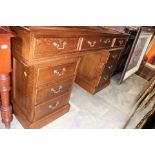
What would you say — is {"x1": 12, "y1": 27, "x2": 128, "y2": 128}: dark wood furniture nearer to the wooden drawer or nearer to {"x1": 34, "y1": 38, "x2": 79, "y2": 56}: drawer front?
{"x1": 34, "y1": 38, "x2": 79, "y2": 56}: drawer front

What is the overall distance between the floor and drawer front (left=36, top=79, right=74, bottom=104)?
1.10ft

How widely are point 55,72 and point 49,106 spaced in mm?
377

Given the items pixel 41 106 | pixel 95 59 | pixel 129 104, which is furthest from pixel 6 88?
Answer: pixel 129 104

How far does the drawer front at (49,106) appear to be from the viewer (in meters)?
1.39

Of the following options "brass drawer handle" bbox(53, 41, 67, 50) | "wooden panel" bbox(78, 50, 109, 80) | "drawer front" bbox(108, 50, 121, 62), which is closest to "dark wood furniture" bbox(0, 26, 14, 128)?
"brass drawer handle" bbox(53, 41, 67, 50)

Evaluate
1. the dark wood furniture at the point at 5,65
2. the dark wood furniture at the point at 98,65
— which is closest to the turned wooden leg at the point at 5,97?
the dark wood furniture at the point at 5,65

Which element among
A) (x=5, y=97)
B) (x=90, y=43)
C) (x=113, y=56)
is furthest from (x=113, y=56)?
(x=5, y=97)

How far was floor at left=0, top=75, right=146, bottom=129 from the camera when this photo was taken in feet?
A: 5.45

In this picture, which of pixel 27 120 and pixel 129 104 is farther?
pixel 129 104

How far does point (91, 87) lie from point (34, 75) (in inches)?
47.9

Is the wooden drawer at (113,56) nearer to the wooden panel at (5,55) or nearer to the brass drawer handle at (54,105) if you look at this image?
the brass drawer handle at (54,105)

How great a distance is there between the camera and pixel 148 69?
11.0ft
